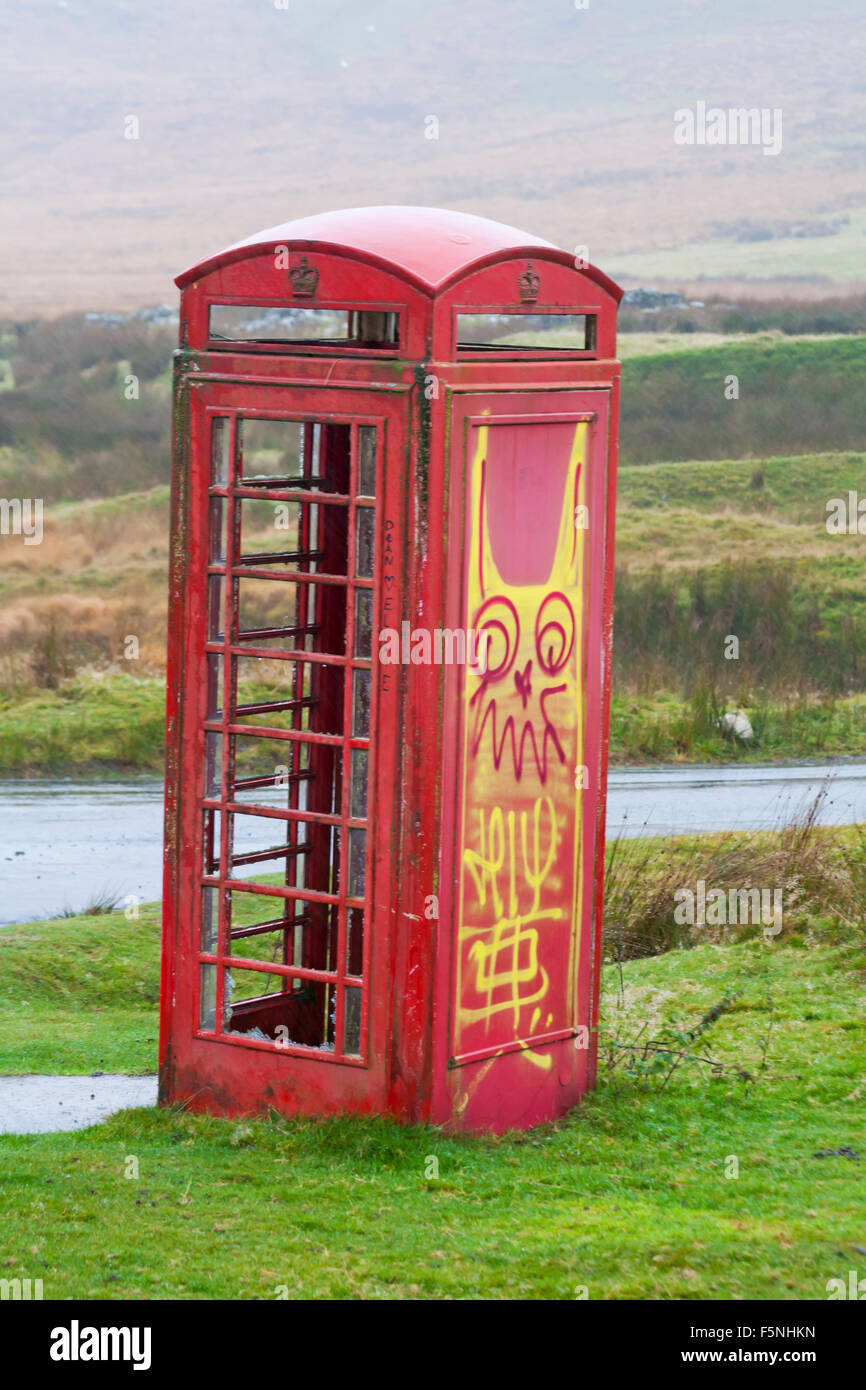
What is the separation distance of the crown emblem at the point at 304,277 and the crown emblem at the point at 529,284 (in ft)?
2.34

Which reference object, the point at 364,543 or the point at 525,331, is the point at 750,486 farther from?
the point at 364,543

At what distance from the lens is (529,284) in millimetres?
6145

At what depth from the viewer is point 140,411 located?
39406 millimetres

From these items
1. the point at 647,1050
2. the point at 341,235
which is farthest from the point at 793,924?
the point at 341,235

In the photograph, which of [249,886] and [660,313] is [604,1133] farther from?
[660,313]

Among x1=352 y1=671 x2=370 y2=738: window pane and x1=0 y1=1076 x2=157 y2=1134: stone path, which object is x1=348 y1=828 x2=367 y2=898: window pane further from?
x1=0 y1=1076 x2=157 y2=1134: stone path

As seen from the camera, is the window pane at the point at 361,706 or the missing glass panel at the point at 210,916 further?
the missing glass panel at the point at 210,916

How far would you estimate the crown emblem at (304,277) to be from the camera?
595cm

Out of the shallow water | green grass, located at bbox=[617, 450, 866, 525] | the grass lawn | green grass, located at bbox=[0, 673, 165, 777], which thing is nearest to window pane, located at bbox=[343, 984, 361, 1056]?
the grass lawn

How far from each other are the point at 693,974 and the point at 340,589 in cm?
291

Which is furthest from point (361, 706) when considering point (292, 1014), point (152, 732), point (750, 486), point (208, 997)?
point (750, 486)

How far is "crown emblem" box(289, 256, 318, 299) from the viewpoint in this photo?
5945 millimetres

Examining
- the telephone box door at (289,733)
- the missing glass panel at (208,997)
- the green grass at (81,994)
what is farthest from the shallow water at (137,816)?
the missing glass panel at (208,997)

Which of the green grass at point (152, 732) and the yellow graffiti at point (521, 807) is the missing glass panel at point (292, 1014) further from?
the green grass at point (152, 732)
